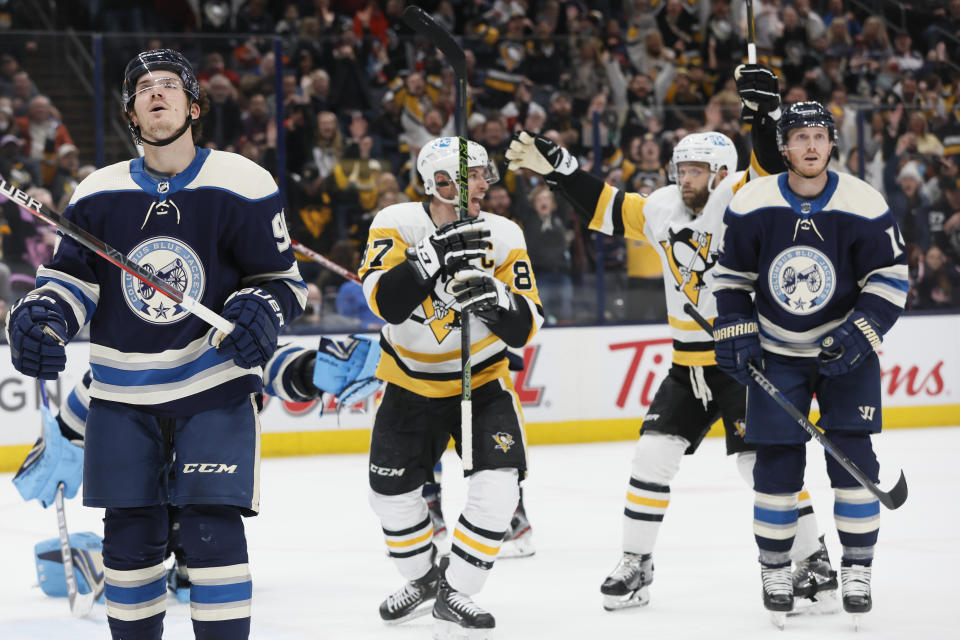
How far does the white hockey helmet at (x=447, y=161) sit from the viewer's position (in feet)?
11.1

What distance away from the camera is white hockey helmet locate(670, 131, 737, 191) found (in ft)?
12.6

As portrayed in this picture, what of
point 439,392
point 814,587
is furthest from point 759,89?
point 814,587

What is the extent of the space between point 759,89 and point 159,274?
7.11ft

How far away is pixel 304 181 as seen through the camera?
7.14 metres

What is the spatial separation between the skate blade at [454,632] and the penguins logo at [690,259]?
126 cm

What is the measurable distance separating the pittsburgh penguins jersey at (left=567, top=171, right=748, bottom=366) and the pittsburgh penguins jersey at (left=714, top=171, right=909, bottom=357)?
1.38 feet

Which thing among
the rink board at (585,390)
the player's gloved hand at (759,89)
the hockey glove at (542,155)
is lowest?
the rink board at (585,390)

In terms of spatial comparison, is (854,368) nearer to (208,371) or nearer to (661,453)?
(661,453)

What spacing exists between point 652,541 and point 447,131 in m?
4.34

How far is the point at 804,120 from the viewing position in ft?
10.8

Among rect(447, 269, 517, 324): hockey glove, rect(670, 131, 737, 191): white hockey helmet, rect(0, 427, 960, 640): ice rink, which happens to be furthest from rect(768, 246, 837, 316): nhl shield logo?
rect(0, 427, 960, 640): ice rink

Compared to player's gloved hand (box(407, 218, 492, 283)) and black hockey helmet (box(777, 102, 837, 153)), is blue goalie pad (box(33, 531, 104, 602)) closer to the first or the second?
player's gloved hand (box(407, 218, 492, 283))

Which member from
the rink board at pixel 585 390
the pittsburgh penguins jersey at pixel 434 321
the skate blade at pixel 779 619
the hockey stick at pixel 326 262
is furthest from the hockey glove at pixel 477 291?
the rink board at pixel 585 390

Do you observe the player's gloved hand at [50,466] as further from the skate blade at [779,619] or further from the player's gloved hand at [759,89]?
the player's gloved hand at [759,89]
